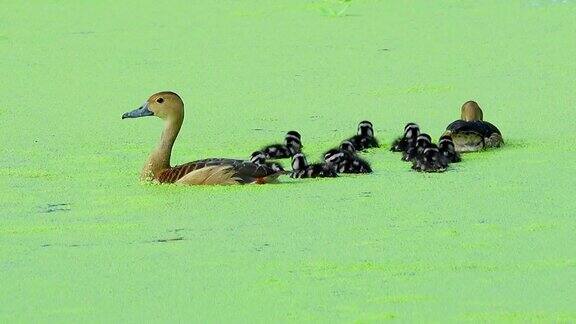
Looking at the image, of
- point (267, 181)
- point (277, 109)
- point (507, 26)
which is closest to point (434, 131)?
point (277, 109)

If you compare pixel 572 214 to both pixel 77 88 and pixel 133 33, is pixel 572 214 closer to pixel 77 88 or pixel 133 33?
pixel 77 88

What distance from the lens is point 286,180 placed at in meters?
7.36

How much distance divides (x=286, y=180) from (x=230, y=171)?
34 centimetres

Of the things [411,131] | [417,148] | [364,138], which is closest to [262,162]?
[417,148]

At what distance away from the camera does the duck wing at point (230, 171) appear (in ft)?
23.3

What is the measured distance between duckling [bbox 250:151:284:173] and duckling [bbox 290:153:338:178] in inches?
2.7

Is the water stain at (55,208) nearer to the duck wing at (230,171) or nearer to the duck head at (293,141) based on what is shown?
the duck wing at (230,171)

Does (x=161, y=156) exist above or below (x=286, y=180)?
above

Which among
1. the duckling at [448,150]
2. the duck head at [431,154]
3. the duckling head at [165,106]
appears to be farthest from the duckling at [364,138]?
the duckling head at [165,106]

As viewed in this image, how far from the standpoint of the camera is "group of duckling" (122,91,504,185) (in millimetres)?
7137

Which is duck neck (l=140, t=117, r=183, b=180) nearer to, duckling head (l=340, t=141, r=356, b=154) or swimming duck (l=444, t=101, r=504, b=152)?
duckling head (l=340, t=141, r=356, b=154)

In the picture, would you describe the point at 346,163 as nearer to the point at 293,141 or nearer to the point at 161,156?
the point at 293,141

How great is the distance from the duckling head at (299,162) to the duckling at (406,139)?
2.34ft

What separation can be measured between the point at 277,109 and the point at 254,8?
3.88 metres
